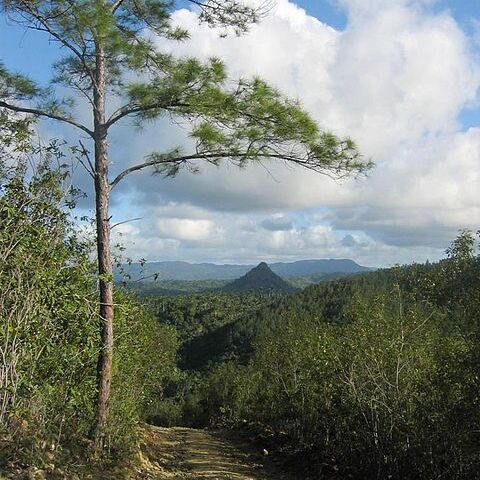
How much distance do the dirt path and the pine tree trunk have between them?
112cm

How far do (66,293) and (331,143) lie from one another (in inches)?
151

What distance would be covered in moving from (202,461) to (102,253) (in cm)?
561

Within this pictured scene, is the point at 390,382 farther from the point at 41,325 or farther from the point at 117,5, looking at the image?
the point at 117,5

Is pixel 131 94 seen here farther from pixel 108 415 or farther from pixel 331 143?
pixel 108 415

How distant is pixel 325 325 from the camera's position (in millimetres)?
14062

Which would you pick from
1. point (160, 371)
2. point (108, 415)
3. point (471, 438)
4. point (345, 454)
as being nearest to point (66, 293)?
point (108, 415)

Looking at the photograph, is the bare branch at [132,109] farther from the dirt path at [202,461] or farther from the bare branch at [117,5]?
the dirt path at [202,461]

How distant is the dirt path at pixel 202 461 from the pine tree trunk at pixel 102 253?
3.69 feet

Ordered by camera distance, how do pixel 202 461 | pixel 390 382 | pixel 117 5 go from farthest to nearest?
pixel 202 461 → pixel 390 382 → pixel 117 5

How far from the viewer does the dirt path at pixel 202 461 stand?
27.3 feet

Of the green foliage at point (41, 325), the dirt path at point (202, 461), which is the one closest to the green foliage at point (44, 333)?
the green foliage at point (41, 325)

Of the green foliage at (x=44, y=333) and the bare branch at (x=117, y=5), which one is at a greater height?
the bare branch at (x=117, y=5)

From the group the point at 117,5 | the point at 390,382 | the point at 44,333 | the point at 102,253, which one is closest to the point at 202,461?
the point at 390,382

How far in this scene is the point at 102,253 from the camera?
682cm
